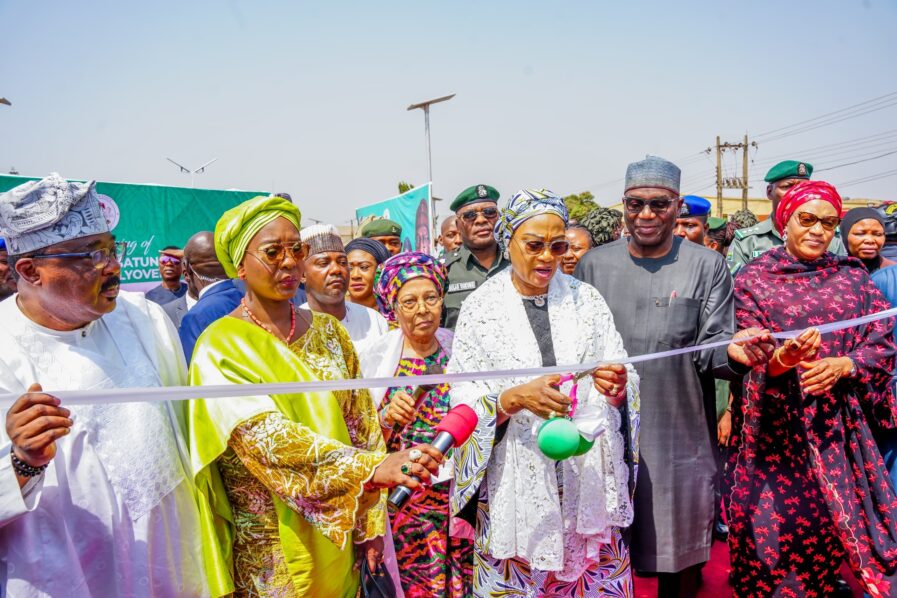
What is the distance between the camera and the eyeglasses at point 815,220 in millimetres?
3338

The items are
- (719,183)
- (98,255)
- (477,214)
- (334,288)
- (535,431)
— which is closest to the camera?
(98,255)

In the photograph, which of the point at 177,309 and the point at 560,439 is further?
the point at 177,309

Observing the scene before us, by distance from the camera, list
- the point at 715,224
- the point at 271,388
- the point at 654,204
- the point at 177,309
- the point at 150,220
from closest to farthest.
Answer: the point at 271,388 → the point at 654,204 → the point at 177,309 → the point at 715,224 → the point at 150,220

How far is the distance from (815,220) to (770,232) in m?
2.57

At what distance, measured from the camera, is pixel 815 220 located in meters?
3.34

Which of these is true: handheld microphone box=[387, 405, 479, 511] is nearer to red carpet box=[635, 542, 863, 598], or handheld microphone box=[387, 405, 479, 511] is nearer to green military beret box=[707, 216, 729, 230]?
red carpet box=[635, 542, 863, 598]

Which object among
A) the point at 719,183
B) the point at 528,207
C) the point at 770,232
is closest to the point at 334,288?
the point at 528,207

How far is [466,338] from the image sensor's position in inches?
119

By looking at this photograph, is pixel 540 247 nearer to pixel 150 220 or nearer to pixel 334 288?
pixel 334 288

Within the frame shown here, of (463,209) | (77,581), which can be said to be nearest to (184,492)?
(77,581)

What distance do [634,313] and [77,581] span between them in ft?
9.01

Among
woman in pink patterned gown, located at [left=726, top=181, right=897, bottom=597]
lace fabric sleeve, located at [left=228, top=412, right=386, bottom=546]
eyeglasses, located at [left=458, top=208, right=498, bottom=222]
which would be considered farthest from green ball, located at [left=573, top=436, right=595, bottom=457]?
eyeglasses, located at [left=458, top=208, right=498, bottom=222]

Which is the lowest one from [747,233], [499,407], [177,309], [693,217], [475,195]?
[499,407]

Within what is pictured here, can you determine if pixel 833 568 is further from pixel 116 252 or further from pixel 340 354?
pixel 116 252
